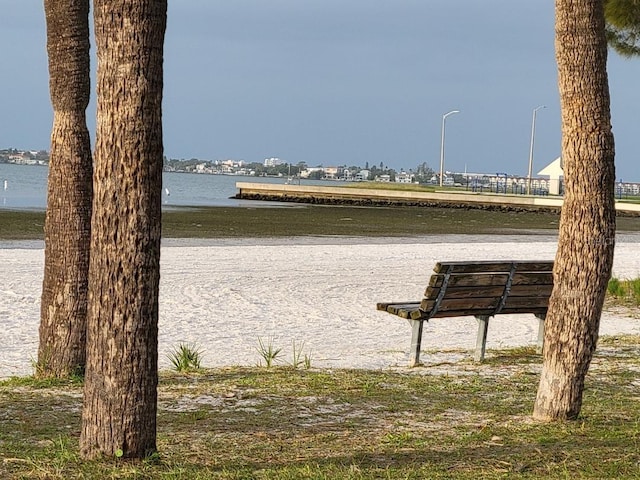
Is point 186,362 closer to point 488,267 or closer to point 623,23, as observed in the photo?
point 488,267

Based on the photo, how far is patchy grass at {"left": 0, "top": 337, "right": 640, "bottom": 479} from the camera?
501 centimetres

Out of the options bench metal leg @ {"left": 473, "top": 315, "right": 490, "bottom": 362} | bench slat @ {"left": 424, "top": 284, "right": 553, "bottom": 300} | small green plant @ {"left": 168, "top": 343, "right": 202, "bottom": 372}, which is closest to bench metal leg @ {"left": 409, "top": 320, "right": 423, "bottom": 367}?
bench slat @ {"left": 424, "top": 284, "right": 553, "bottom": 300}

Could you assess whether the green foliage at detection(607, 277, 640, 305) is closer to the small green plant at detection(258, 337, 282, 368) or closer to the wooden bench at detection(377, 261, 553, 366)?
the wooden bench at detection(377, 261, 553, 366)

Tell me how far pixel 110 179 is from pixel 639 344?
6.41 m

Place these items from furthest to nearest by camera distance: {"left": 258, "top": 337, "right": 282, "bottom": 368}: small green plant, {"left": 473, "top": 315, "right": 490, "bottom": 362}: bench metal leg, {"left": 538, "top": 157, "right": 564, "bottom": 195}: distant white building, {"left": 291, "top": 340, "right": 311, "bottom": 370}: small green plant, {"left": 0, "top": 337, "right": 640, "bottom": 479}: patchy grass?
{"left": 538, "top": 157, "right": 564, "bottom": 195}: distant white building < {"left": 473, "top": 315, "right": 490, "bottom": 362}: bench metal leg < {"left": 258, "top": 337, "right": 282, "bottom": 368}: small green plant < {"left": 291, "top": 340, "right": 311, "bottom": 370}: small green plant < {"left": 0, "top": 337, "right": 640, "bottom": 479}: patchy grass

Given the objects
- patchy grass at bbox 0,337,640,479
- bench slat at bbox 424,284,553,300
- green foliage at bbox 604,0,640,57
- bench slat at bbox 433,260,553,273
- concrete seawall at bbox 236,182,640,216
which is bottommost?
concrete seawall at bbox 236,182,640,216

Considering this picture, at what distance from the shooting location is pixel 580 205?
6152mm

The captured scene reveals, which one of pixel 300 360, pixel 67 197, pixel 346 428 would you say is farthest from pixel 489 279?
pixel 67 197

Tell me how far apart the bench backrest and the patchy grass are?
0.57 m

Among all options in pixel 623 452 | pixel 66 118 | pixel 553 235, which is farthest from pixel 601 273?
pixel 553 235

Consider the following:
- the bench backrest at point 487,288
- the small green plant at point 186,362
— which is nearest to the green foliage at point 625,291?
the bench backrest at point 487,288

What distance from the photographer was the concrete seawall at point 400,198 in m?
64.6

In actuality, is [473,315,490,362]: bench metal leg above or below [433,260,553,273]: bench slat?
below

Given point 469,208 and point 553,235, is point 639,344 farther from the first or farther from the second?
point 469,208
